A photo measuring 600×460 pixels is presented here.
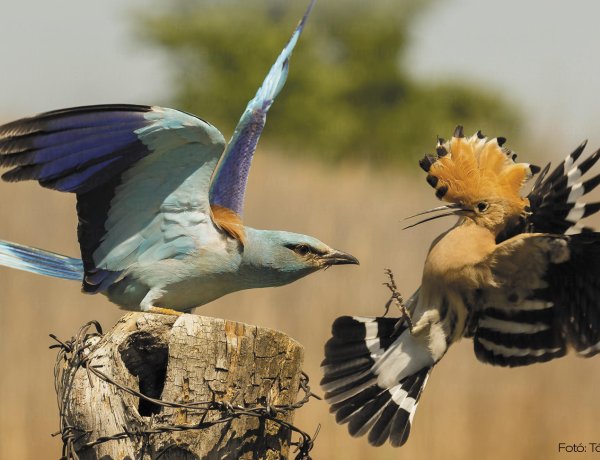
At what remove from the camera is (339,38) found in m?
29.1

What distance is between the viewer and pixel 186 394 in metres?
3.03

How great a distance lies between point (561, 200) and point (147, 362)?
2.40 m

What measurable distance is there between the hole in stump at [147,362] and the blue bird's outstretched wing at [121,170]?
87 centimetres

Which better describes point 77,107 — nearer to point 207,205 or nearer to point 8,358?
point 207,205

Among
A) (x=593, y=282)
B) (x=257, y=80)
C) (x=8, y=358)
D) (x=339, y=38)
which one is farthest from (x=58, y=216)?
(x=339, y=38)

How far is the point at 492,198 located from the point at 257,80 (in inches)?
855

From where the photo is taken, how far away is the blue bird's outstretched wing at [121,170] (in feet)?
12.6

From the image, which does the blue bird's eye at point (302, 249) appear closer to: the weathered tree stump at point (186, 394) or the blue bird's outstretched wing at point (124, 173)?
the blue bird's outstretched wing at point (124, 173)

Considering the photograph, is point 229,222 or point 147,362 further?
point 229,222

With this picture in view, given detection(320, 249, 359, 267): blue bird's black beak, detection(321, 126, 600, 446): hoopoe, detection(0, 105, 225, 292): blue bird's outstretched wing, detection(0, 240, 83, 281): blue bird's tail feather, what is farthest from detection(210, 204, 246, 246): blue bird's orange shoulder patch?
detection(321, 126, 600, 446): hoopoe

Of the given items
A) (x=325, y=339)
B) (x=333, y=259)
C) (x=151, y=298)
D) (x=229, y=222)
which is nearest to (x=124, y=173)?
(x=151, y=298)

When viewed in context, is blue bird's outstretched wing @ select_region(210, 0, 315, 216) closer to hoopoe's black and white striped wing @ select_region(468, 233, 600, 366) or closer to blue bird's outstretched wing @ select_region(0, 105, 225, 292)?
blue bird's outstretched wing @ select_region(0, 105, 225, 292)

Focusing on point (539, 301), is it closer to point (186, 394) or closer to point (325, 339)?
point (186, 394)

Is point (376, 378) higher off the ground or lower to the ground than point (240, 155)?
lower
